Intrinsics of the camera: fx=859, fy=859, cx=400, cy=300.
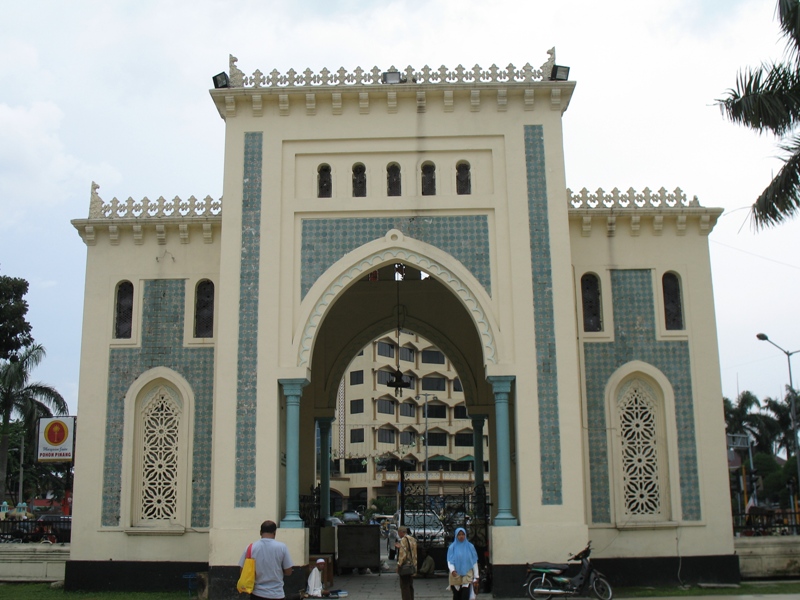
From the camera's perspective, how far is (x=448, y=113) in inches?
608

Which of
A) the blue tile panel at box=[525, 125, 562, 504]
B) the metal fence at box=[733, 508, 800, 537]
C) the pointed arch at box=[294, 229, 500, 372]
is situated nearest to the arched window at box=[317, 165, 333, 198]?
the pointed arch at box=[294, 229, 500, 372]

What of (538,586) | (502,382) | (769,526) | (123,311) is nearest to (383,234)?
(502,382)

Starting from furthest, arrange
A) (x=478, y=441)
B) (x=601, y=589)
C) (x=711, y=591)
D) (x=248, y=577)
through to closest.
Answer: (x=478, y=441), (x=711, y=591), (x=601, y=589), (x=248, y=577)

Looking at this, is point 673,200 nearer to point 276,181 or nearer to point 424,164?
point 424,164

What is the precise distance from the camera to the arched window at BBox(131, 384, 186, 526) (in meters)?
15.7

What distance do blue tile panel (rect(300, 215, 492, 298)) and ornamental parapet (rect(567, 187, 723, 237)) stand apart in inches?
92.0

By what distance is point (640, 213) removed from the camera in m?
16.2

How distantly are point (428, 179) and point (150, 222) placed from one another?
5444mm

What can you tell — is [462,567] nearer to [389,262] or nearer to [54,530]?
[389,262]

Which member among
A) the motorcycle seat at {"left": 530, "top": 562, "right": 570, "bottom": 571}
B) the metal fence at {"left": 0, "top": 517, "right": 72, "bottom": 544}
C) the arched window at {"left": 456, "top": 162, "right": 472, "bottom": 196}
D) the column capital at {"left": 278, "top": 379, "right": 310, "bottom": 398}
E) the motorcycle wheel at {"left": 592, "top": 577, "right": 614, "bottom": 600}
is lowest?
the motorcycle wheel at {"left": 592, "top": 577, "right": 614, "bottom": 600}

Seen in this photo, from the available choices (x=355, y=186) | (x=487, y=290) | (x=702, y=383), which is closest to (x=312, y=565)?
(x=487, y=290)

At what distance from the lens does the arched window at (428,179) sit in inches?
606

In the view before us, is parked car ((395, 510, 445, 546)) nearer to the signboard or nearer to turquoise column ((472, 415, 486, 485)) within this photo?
turquoise column ((472, 415, 486, 485))

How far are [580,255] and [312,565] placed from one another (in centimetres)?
745
